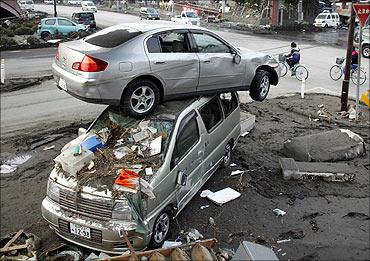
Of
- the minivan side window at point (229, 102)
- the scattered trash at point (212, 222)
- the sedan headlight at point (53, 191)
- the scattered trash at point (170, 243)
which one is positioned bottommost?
the scattered trash at point (212, 222)

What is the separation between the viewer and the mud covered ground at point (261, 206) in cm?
571

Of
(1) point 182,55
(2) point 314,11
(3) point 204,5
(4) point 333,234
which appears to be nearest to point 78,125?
(1) point 182,55

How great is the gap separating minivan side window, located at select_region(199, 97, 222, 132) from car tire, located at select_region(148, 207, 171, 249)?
1746 millimetres

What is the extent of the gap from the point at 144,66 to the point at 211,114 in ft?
4.57

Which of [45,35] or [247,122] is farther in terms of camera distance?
[45,35]

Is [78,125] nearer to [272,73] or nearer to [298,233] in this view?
[272,73]

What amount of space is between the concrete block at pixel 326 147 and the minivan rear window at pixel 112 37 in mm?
3958

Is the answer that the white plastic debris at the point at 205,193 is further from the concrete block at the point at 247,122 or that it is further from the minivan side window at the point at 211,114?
the concrete block at the point at 247,122

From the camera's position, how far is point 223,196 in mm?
6746

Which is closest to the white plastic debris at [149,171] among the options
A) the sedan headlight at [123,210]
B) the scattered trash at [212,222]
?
the sedan headlight at [123,210]

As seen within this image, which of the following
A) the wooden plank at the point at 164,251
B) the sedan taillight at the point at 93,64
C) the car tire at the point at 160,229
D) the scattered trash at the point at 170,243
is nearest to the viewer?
the wooden plank at the point at 164,251

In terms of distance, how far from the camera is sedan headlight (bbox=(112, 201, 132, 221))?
493cm

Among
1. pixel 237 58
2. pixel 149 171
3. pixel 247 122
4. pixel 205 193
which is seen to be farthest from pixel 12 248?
pixel 247 122

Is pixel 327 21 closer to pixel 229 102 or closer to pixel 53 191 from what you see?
pixel 229 102
